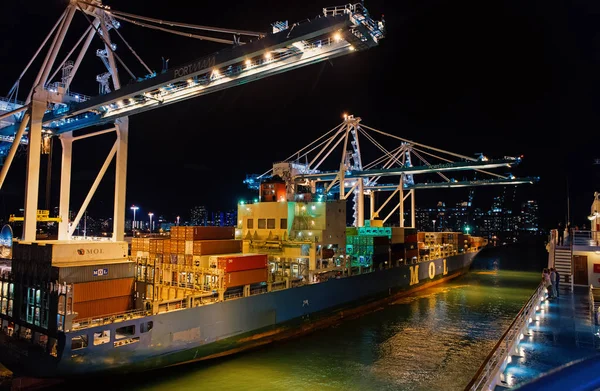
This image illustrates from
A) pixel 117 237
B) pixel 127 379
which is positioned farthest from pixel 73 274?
pixel 117 237

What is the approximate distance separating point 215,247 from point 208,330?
184 inches

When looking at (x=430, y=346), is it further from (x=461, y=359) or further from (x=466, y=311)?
(x=466, y=311)

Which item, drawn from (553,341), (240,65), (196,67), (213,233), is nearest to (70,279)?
(213,233)

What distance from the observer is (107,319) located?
13273 millimetres

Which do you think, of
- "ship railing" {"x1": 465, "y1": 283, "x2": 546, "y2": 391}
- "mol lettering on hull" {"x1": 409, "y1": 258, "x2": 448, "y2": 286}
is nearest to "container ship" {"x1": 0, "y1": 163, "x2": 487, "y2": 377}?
"mol lettering on hull" {"x1": 409, "y1": 258, "x2": 448, "y2": 286}

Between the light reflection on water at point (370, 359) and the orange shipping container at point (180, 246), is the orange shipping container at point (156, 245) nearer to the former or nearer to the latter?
the orange shipping container at point (180, 246)

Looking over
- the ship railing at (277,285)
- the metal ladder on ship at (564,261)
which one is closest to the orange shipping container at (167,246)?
the ship railing at (277,285)

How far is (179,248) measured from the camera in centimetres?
1873

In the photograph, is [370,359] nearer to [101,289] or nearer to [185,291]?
[185,291]

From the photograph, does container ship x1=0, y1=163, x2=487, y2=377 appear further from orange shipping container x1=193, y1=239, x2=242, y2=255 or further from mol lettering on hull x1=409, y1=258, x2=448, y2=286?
mol lettering on hull x1=409, y1=258, x2=448, y2=286

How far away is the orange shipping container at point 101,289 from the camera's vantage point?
514 inches

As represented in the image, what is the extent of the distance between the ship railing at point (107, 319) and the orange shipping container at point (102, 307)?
0.21 m

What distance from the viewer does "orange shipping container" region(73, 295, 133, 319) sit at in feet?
42.8

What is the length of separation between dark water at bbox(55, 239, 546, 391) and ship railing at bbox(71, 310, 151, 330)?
6.02 ft
